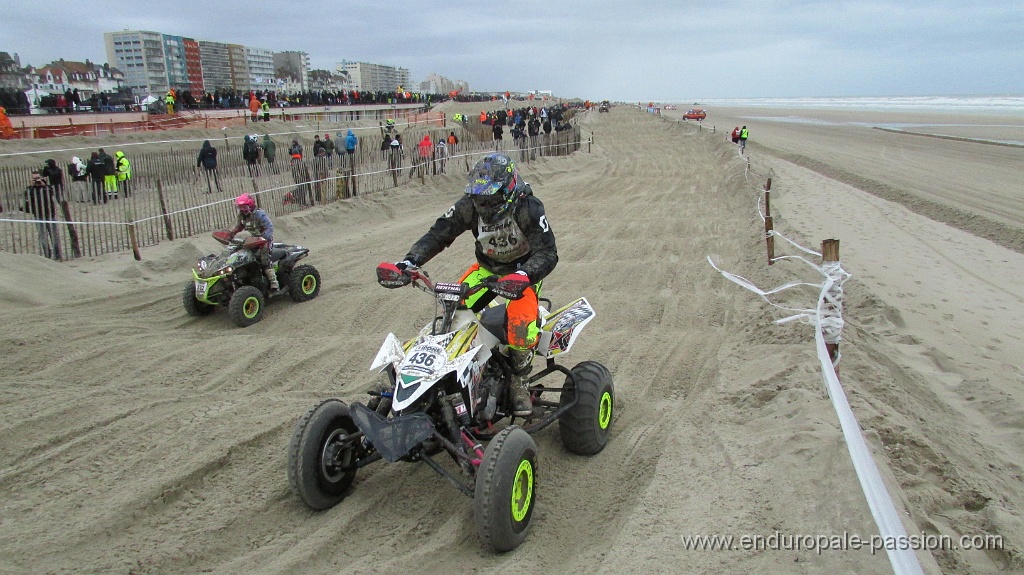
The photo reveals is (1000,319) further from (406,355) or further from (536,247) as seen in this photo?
(406,355)

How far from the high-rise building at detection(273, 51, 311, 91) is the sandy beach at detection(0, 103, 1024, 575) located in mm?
66514

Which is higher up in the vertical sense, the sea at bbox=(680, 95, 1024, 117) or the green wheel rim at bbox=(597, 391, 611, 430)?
the sea at bbox=(680, 95, 1024, 117)

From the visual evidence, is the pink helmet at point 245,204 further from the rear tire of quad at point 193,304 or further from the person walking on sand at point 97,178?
the person walking on sand at point 97,178

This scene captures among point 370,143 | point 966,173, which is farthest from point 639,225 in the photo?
point 370,143

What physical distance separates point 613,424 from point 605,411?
0.43 metres

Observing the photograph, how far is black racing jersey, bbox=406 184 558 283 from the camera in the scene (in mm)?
4570

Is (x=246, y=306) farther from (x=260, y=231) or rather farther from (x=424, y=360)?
Answer: (x=424, y=360)

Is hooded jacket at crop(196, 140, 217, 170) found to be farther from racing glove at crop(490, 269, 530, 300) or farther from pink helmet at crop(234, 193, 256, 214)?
racing glove at crop(490, 269, 530, 300)

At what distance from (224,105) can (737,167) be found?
24228mm

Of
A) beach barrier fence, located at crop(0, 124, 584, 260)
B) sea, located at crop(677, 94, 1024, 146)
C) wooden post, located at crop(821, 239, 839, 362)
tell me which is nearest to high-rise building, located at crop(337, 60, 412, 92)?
sea, located at crop(677, 94, 1024, 146)

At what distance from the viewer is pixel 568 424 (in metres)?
4.53

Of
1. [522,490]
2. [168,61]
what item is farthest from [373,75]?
[522,490]

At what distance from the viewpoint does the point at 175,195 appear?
1522 cm

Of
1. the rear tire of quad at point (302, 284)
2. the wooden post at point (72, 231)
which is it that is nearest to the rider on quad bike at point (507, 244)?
the rear tire of quad at point (302, 284)
